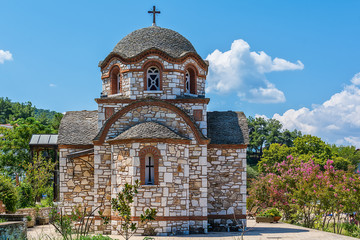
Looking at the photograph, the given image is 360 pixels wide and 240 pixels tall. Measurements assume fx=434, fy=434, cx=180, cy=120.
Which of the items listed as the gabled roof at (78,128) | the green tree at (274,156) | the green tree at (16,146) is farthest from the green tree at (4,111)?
the gabled roof at (78,128)

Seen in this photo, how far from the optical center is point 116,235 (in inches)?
677

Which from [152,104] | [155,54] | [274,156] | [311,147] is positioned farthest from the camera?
[274,156]

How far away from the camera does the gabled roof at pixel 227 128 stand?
19672 millimetres

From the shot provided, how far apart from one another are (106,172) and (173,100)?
4.28 metres

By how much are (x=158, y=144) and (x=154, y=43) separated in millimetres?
5492

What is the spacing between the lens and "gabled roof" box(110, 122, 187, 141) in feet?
55.9

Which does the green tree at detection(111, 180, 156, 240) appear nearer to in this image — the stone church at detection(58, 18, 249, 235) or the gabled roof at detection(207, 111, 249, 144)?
the stone church at detection(58, 18, 249, 235)

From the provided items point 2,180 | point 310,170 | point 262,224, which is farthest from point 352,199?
point 2,180

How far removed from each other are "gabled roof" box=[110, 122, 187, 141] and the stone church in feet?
0.13

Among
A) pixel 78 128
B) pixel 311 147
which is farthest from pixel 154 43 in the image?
pixel 311 147

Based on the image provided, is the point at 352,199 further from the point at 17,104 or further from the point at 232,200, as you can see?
the point at 17,104

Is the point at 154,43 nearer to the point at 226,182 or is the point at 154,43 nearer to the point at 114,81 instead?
the point at 114,81

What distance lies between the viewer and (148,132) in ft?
56.4

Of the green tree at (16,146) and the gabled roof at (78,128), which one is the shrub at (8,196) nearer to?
the gabled roof at (78,128)
